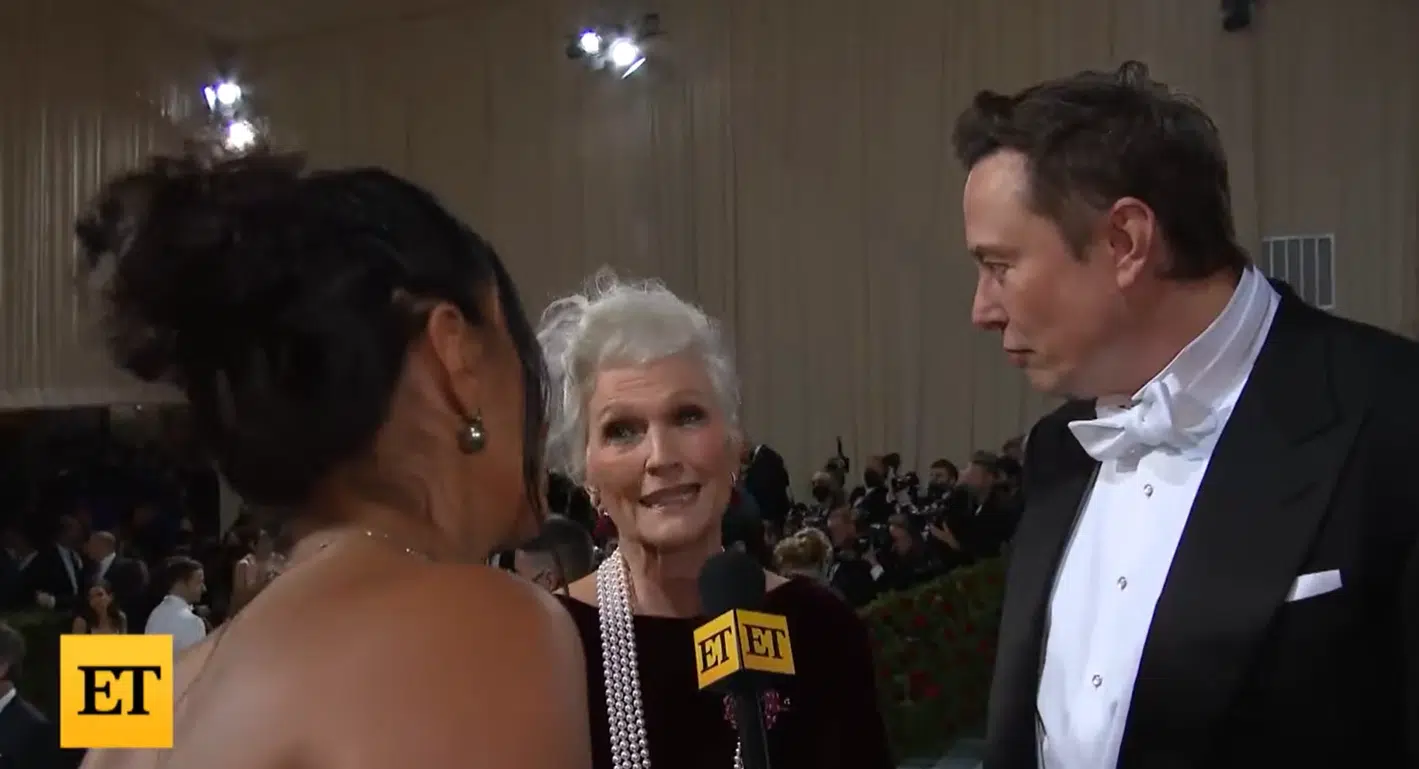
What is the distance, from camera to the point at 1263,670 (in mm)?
1182

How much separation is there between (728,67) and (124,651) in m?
11.5

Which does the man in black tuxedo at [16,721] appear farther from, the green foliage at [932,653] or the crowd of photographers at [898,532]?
the crowd of photographers at [898,532]

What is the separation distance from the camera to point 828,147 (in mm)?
11734

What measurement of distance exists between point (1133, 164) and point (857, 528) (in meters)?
5.55

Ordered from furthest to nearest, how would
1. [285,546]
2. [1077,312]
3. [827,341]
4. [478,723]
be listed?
[827,341], [1077,312], [285,546], [478,723]

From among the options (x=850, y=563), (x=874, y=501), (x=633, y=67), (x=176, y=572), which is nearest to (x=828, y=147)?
(x=633, y=67)

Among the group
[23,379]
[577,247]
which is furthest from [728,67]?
[23,379]

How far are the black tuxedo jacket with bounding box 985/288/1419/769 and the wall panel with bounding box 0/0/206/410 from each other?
957 centimetres

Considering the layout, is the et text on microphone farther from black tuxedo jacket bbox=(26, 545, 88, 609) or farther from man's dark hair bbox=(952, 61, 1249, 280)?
black tuxedo jacket bbox=(26, 545, 88, 609)

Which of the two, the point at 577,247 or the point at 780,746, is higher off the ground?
the point at 577,247

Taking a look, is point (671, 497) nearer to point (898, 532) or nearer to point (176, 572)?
point (176, 572)

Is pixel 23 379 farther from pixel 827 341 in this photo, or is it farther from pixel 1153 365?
pixel 1153 365

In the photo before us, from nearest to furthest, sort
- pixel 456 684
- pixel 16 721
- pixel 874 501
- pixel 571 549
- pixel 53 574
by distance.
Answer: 1. pixel 456 684
2. pixel 571 549
3. pixel 16 721
4. pixel 53 574
5. pixel 874 501

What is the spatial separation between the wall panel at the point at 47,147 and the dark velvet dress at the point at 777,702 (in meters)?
9.16
